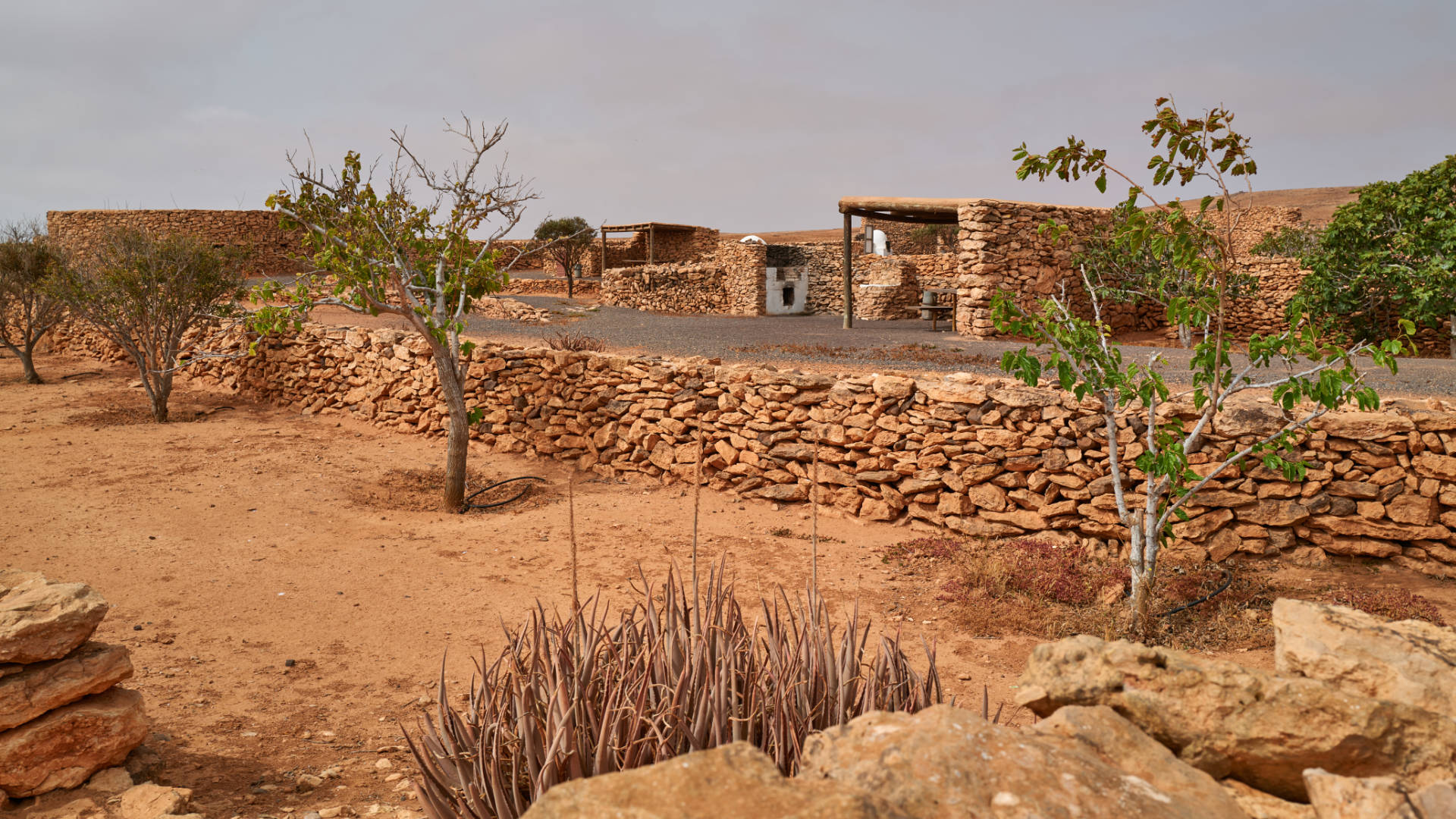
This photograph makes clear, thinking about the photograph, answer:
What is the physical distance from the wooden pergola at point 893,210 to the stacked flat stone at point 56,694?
1413cm

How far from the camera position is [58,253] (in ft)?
42.1

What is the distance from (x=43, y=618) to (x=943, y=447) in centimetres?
570

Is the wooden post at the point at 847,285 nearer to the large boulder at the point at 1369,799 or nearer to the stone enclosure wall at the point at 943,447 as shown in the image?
the stone enclosure wall at the point at 943,447

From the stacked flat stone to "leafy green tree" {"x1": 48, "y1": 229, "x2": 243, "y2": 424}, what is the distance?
9.19m

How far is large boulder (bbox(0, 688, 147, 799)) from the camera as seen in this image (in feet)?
9.27

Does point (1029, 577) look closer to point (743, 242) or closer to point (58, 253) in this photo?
point (58, 253)

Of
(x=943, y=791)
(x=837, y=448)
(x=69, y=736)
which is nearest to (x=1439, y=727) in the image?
(x=943, y=791)

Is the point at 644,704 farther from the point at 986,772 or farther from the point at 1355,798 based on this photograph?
the point at 1355,798

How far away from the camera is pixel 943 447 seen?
681 cm

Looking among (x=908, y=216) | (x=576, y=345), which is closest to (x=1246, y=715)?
(x=576, y=345)

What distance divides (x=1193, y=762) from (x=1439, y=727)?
403 millimetres

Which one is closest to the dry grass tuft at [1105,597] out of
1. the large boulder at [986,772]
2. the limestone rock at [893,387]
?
the limestone rock at [893,387]

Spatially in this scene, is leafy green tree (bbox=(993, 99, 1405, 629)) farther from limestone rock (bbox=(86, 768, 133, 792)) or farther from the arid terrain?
limestone rock (bbox=(86, 768, 133, 792))

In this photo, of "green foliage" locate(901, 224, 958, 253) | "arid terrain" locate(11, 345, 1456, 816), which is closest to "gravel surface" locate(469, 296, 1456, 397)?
"arid terrain" locate(11, 345, 1456, 816)
